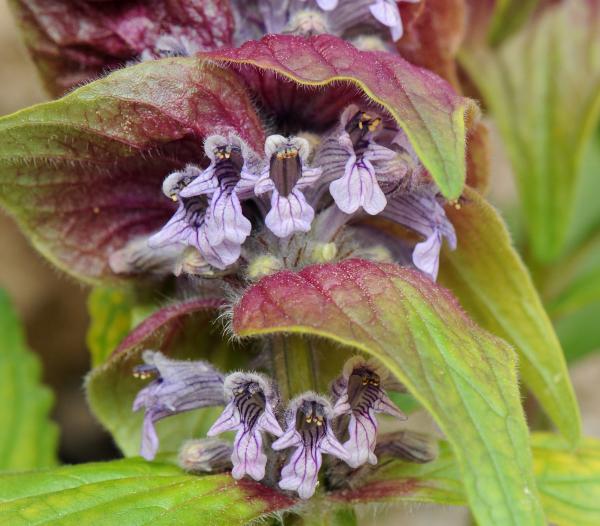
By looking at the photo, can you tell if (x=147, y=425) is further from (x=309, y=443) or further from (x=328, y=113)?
(x=328, y=113)

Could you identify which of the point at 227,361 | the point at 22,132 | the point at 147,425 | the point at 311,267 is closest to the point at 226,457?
the point at 147,425

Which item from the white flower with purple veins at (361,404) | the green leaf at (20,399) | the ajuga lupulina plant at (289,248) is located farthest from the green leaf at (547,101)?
the green leaf at (20,399)

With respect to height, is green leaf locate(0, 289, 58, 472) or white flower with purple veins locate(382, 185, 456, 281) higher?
white flower with purple veins locate(382, 185, 456, 281)

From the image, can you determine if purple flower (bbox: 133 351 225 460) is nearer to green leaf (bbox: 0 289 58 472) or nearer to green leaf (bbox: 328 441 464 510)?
green leaf (bbox: 328 441 464 510)

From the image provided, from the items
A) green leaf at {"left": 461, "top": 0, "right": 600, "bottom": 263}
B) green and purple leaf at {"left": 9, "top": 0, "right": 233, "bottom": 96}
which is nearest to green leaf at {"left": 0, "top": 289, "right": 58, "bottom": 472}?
green and purple leaf at {"left": 9, "top": 0, "right": 233, "bottom": 96}

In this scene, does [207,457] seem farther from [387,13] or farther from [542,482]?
[387,13]

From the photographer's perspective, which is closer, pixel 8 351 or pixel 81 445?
pixel 8 351
